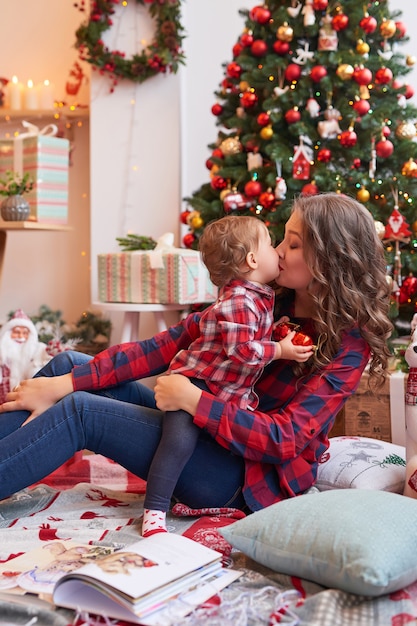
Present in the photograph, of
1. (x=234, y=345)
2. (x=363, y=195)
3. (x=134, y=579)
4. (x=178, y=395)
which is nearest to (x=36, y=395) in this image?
(x=178, y=395)

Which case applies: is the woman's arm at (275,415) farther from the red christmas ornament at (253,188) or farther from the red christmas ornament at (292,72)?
the red christmas ornament at (292,72)

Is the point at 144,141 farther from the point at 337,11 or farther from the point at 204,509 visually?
the point at 204,509

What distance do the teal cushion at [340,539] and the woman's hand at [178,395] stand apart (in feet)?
0.91

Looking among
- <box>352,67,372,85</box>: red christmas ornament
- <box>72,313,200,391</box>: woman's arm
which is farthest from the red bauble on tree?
<box>72,313,200,391</box>: woman's arm

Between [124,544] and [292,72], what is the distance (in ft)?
7.31

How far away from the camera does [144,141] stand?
412 centimetres

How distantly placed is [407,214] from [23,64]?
8.11 ft

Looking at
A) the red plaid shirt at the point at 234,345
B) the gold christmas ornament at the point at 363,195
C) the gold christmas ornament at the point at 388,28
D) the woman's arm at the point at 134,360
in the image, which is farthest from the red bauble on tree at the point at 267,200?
the red plaid shirt at the point at 234,345

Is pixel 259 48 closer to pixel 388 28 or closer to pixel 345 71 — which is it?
pixel 345 71

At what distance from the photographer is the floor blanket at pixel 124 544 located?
1.29m

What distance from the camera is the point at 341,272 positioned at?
178 centimetres

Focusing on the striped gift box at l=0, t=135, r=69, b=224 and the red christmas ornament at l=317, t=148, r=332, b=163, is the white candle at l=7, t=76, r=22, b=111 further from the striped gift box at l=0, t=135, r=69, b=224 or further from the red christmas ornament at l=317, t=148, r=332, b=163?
the red christmas ornament at l=317, t=148, r=332, b=163

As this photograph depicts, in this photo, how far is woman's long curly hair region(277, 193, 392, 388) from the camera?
1.77 metres

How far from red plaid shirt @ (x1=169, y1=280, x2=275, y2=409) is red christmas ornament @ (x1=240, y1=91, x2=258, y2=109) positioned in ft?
5.68
